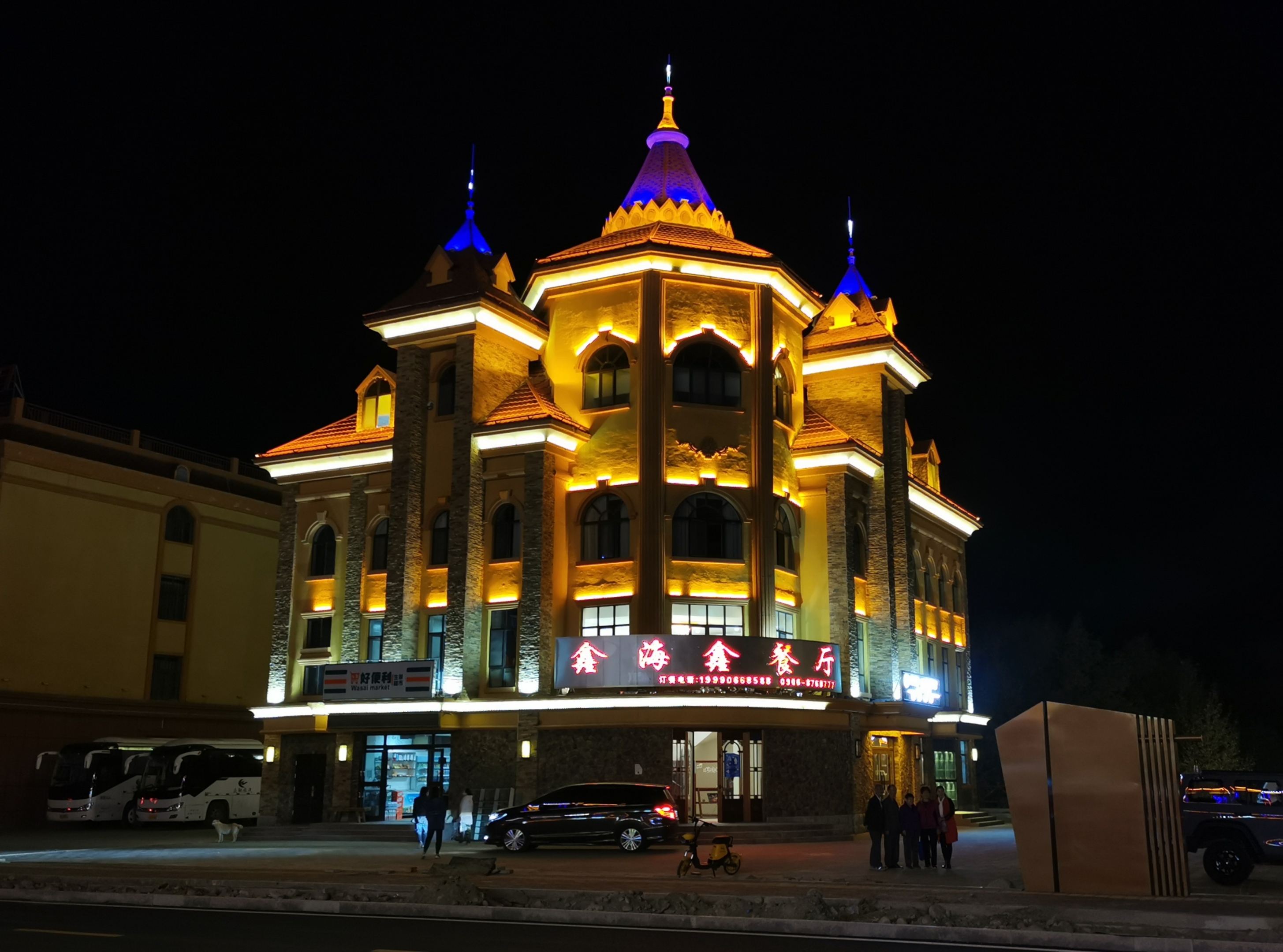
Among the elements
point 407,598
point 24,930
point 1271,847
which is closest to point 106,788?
point 407,598

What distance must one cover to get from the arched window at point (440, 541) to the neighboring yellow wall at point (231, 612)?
17057 mm

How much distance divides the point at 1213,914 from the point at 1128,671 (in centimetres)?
5133

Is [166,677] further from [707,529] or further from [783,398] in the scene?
[783,398]

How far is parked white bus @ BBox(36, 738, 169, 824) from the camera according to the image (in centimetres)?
3984

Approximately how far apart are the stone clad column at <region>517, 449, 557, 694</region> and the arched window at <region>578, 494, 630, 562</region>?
103 cm

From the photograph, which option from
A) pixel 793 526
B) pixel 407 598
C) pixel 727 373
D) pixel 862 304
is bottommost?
pixel 407 598

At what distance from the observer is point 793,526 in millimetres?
36594

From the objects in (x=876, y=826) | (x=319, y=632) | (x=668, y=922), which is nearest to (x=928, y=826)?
(x=876, y=826)

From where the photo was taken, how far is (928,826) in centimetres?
2252

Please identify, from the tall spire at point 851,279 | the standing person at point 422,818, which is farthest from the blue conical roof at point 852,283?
the standing person at point 422,818

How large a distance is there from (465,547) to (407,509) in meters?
2.50

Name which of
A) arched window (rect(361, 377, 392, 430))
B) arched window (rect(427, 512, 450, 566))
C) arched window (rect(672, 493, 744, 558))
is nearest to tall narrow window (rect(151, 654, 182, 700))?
arched window (rect(361, 377, 392, 430))

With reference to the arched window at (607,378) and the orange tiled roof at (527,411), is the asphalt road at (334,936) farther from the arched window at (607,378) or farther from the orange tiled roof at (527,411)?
the arched window at (607,378)

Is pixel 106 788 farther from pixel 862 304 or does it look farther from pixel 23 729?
pixel 862 304
